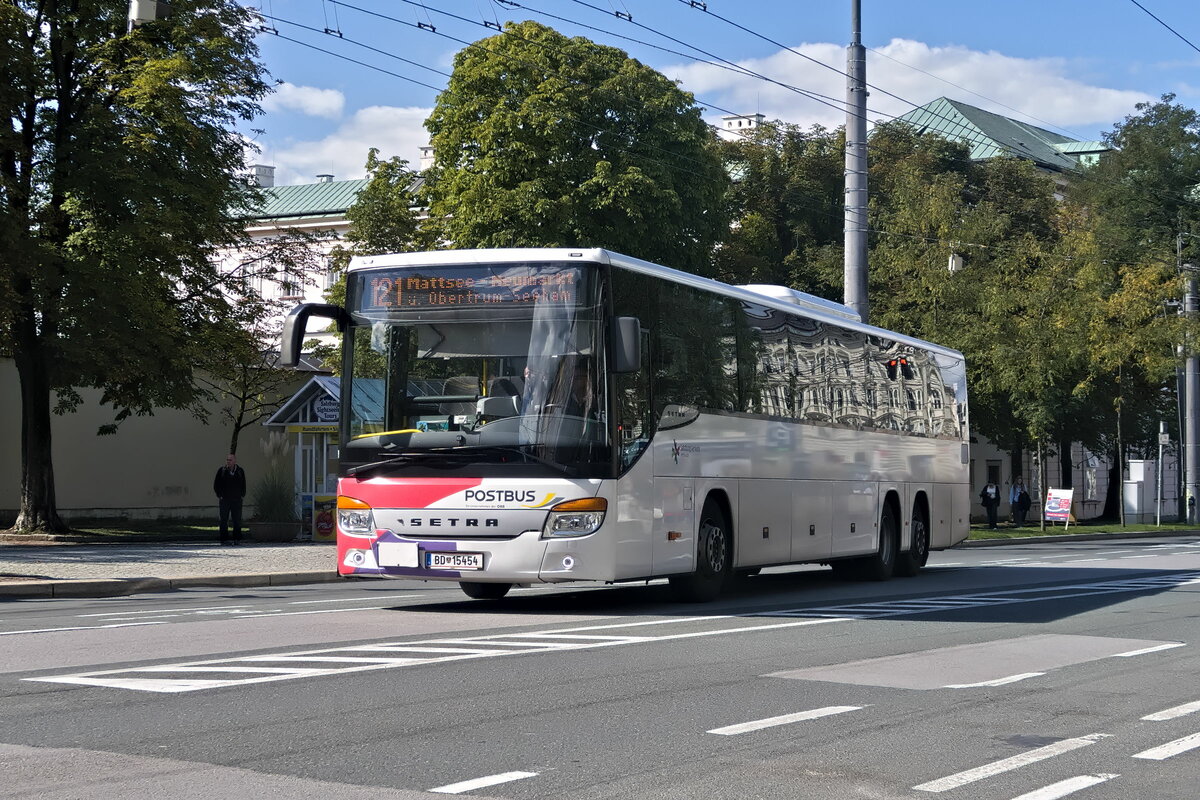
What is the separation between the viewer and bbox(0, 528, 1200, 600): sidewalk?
750 inches

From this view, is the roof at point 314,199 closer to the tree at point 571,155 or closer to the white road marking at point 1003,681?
the tree at point 571,155

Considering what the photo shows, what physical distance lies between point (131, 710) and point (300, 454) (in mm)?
27382

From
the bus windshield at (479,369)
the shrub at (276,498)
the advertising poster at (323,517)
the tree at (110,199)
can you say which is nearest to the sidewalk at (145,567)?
the advertising poster at (323,517)

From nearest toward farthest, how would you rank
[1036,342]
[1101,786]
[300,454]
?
[1101,786], [300,454], [1036,342]

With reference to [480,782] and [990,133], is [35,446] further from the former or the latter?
[990,133]

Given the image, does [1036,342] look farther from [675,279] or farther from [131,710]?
[131,710]

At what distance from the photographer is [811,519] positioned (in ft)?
63.1

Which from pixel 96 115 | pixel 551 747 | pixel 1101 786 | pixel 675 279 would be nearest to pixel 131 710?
pixel 551 747

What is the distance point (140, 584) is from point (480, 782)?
1427 centimetres

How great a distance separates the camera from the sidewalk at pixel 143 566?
19.1 m

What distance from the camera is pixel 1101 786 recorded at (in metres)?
6.76

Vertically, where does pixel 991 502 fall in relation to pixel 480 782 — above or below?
above

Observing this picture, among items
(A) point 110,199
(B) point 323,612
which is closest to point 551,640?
(B) point 323,612

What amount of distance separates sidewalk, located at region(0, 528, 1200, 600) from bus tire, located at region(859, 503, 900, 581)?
752 cm
